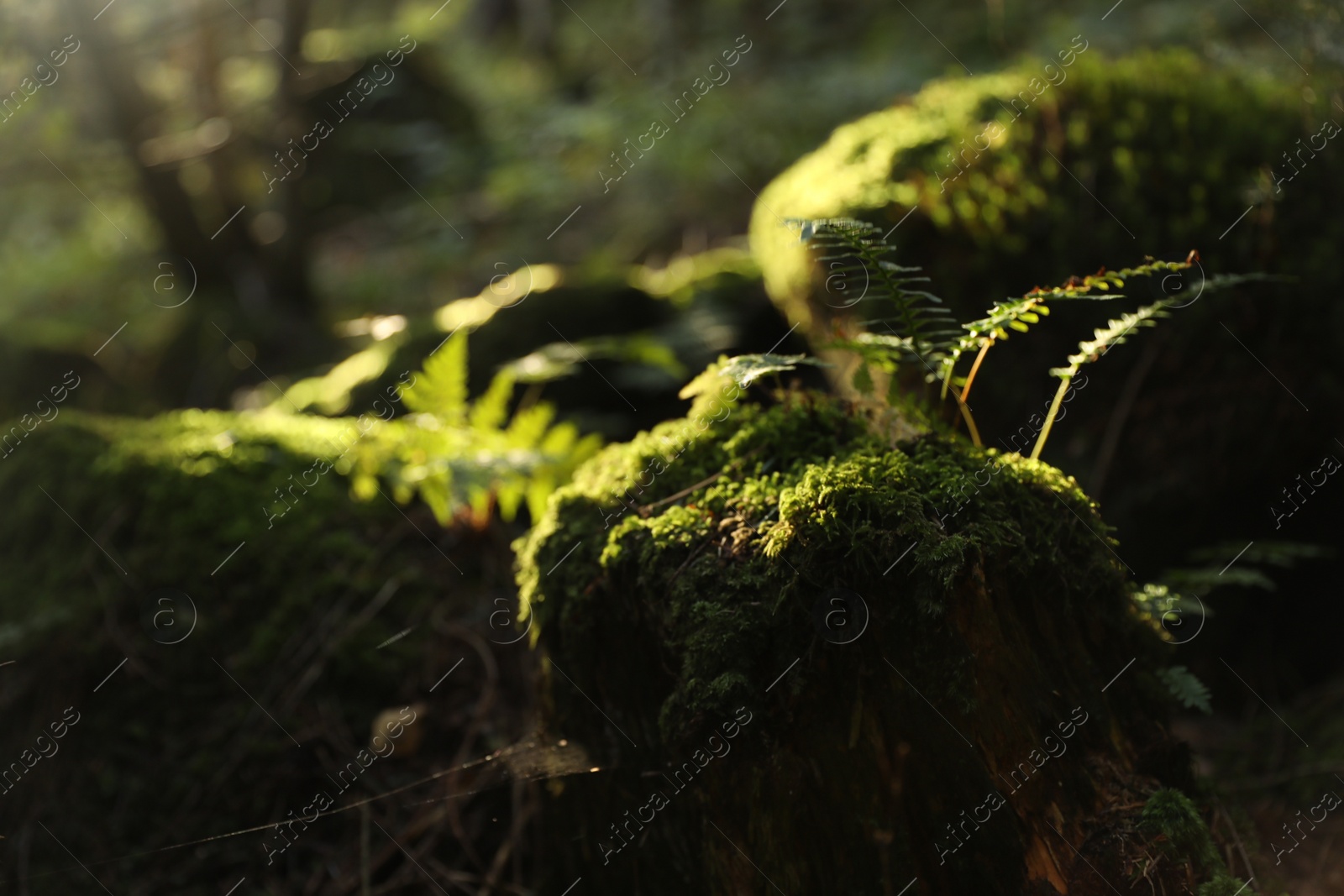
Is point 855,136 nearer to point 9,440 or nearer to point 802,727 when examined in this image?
point 802,727

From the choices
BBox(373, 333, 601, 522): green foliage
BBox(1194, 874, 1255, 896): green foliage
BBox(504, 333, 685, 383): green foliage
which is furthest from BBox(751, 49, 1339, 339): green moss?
BBox(1194, 874, 1255, 896): green foliage

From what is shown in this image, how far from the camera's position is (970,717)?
67.1 inches

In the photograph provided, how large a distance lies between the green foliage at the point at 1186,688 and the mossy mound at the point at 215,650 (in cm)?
198

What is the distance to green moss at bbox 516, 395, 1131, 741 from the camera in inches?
69.1

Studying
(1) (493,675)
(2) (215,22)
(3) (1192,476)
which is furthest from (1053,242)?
(2) (215,22)

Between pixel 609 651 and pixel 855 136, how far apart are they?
3.55m

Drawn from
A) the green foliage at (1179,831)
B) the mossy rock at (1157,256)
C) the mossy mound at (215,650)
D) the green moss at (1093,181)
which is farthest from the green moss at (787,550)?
the green moss at (1093,181)

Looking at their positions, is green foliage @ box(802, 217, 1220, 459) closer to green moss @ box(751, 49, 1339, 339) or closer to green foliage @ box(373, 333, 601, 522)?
green foliage @ box(373, 333, 601, 522)

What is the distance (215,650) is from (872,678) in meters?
2.53

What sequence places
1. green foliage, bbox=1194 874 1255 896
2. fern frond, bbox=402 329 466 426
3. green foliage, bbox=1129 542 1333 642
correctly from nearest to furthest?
1. green foliage, bbox=1194 874 1255 896
2. green foliage, bbox=1129 542 1333 642
3. fern frond, bbox=402 329 466 426

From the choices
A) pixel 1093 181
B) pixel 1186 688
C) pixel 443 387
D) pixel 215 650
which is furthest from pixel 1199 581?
pixel 215 650

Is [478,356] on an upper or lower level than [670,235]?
upper

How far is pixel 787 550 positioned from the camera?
1812 mm

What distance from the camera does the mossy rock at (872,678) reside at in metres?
1.69
